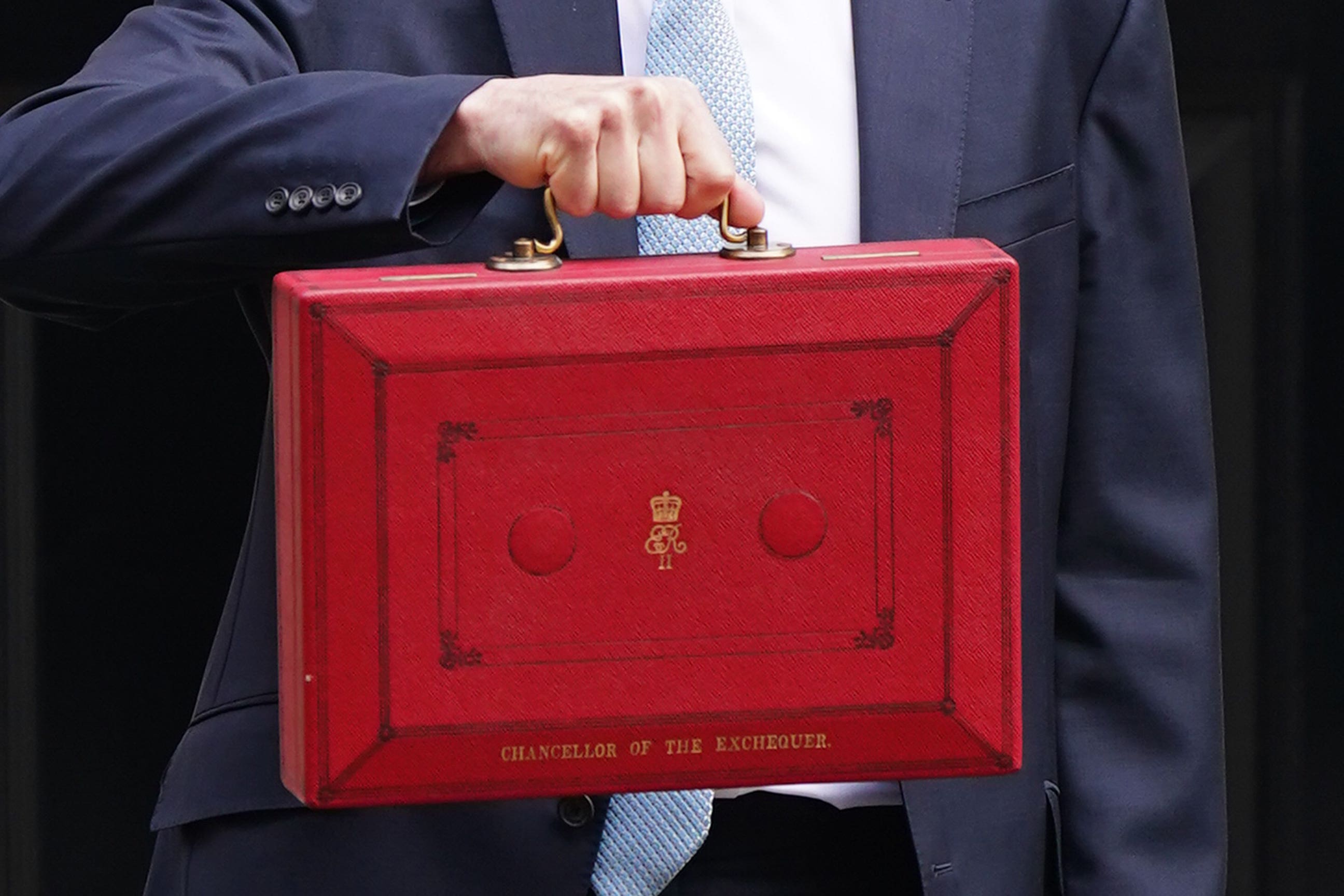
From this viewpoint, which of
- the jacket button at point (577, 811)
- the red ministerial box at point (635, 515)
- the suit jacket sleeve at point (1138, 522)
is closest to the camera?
the red ministerial box at point (635, 515)

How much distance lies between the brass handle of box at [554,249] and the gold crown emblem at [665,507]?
0.13m

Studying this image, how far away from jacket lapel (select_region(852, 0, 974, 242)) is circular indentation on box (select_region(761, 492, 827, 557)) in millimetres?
270

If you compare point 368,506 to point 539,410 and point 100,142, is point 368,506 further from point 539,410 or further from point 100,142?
point 100,142

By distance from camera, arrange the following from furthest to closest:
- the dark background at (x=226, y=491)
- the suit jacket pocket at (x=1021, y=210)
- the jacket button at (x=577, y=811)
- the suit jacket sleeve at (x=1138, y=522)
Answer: the dark background at (x=226, y=491) < the suit jacket sleeve at (x=1138, y=522) < the suit jacket pocket at (x=1021, y=210) < the jacket button at (x=577, y=811)

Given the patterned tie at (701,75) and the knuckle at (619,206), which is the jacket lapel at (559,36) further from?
the knuckle at (619,206)

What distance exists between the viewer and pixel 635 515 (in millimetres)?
1297

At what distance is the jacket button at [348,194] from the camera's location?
4.31 feet

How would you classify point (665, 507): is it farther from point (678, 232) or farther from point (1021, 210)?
point (1021, 210)

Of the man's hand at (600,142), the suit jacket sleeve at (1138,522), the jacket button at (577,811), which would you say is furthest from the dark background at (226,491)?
the man's hand at (600,142)

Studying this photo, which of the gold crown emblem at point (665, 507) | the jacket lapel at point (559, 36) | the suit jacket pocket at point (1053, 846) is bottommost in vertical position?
the suit jacket pocket at point (1053, 846)

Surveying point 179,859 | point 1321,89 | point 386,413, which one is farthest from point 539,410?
point 1321,89

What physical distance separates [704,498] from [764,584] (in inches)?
2.3

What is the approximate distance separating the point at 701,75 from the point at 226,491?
1010mm

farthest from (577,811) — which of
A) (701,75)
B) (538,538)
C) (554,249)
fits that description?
(701,75)
